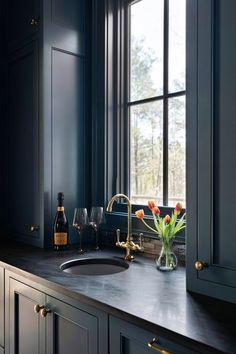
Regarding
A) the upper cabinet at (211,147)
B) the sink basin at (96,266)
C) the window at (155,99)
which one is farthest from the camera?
the window at (155,99)

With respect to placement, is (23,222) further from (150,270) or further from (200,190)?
(200,190)

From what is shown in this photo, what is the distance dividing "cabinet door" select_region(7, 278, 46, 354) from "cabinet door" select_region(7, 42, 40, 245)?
1.40 ft

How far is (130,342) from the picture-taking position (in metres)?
1.02

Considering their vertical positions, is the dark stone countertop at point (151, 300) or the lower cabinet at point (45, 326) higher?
the dark stone countertop at point (151, 300)

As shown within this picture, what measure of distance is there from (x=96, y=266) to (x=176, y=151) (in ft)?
2.34

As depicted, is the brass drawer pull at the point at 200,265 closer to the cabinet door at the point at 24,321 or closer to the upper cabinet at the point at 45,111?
the cabinet door at the point at 24,321

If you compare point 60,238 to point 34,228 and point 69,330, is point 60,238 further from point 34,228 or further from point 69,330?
point 69,330

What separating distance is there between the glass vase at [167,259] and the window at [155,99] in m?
0.33

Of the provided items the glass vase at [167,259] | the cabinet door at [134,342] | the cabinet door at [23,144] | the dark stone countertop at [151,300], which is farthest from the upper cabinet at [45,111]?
the cabinet door at [134,342]

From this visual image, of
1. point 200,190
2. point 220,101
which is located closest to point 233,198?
point 200,190

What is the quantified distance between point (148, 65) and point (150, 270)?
114 cm

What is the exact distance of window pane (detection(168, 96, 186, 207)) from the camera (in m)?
1.73

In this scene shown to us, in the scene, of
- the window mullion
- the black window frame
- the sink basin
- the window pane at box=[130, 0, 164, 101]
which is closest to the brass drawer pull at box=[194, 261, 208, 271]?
the sink basin

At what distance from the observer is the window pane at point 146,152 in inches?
73.3
